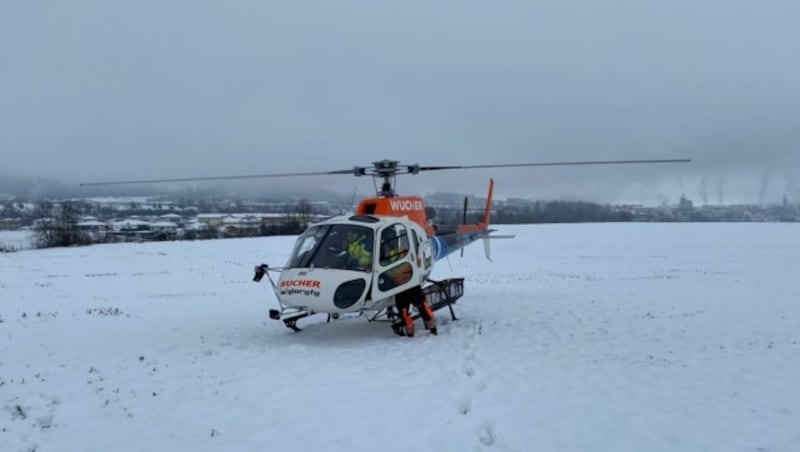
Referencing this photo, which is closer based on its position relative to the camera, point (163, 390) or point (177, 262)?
point (163, 390)

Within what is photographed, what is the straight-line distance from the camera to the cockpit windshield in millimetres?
10742

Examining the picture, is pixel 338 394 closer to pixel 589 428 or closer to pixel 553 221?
pixel 589 428

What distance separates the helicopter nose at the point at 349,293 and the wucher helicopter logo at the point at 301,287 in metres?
0.36

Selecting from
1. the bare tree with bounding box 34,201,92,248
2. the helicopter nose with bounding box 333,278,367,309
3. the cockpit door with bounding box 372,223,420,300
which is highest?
the cockpit door with bounding box 372,223,420,300

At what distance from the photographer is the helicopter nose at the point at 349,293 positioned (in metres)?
10.3

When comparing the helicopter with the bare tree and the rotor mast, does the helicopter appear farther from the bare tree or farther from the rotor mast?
the bare tree

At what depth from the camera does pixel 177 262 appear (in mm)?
40031

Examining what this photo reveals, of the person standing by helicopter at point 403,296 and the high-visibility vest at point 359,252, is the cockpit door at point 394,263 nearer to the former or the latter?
the person standing by helicopter at point 403,296

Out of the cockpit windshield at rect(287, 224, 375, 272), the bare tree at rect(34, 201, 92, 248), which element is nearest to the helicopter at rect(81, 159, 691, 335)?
the cockpit windshield at rect(287, 224, 375, 272)

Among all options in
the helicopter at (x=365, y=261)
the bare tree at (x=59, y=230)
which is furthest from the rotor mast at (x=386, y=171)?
the bare tree at (x=59, y=230)

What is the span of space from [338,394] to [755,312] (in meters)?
11.8

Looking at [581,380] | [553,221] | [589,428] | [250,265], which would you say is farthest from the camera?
[553,221]

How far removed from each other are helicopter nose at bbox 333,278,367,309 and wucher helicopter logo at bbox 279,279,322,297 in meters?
0.36

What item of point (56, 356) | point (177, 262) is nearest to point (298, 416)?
point (56, 356)
